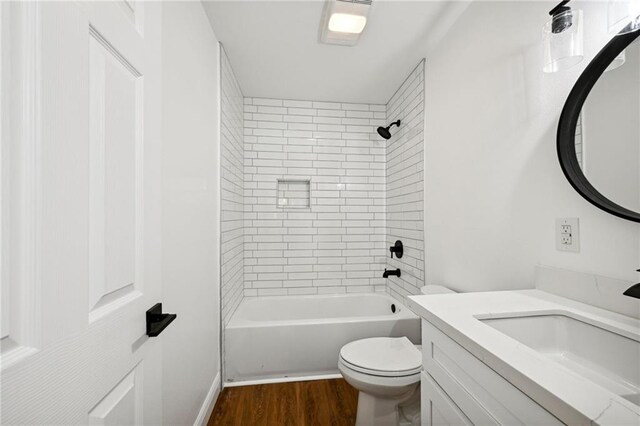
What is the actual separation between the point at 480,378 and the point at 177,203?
130cm

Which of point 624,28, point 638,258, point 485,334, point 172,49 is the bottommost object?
point 485,334

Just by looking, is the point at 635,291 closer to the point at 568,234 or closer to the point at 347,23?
the point at 568,234

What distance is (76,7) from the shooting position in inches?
20.0

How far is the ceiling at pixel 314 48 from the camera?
1633 mm

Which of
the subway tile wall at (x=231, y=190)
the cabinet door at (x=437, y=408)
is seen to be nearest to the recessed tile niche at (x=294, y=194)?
the subway tile wall at (x=231, y=190)

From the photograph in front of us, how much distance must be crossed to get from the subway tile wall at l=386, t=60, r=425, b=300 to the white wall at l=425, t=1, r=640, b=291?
181mm

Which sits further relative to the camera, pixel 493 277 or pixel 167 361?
pixel 493 277

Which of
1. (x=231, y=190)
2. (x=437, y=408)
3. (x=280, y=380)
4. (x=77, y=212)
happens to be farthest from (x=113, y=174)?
(x=280, y=380)

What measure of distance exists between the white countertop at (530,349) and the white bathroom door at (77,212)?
2.84 ft

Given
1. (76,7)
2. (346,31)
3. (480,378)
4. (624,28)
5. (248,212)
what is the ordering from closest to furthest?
(76,7)
(480,378)
(624,28)
(346,31)
(248,212)

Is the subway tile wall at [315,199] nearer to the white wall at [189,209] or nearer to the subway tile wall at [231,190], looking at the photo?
the subway tile wall at [231,190]

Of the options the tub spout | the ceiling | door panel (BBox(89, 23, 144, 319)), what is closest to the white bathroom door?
door panel (BBox(89, 23, 144, 319))

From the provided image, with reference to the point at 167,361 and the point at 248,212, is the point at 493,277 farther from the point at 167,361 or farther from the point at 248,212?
the point at 248,212

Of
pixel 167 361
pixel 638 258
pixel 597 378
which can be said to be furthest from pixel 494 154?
pixel 167 361
